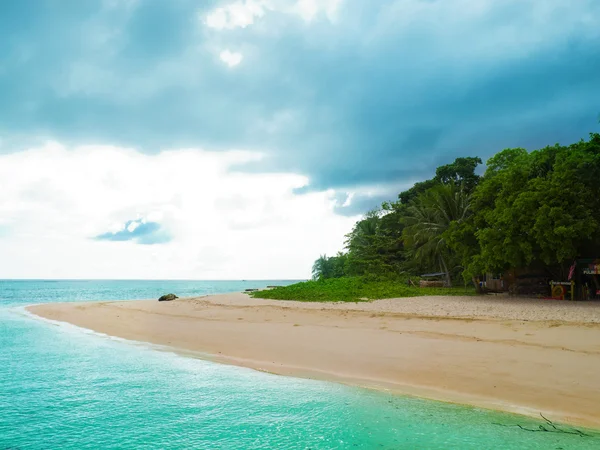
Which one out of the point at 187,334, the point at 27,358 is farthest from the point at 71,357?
the point at 187,334

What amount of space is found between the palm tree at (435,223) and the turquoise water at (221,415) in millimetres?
25841

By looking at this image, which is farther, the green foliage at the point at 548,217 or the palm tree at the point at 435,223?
the palm tree at the point at 435,223

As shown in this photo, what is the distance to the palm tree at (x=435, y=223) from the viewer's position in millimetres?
33156

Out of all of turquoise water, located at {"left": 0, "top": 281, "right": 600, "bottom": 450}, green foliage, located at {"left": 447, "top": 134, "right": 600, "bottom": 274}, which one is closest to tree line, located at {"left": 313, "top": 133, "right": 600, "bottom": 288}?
green foliage, located at {"left": 447, "top": 134, "right": 600, "bottom": 274}

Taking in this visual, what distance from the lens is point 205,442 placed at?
5.46 meters

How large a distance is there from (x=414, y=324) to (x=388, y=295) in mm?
11631

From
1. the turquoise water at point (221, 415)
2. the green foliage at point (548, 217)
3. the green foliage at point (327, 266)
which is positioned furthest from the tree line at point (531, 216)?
the green foliage at point (327, 266)

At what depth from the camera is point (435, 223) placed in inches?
1369

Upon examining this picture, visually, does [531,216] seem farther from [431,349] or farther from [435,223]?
[435,223]

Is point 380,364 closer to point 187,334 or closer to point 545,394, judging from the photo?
point 545,394

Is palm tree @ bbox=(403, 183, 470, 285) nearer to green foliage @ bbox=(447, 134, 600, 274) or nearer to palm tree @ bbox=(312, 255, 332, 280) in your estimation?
green foliage @ bbox=(447, 134, 600, 274)

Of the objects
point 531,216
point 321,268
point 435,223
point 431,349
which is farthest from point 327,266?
point 431,349

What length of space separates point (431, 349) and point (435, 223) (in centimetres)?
2707

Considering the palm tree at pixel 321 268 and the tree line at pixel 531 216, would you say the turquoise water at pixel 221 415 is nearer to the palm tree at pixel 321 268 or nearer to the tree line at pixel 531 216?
the tree line at pixel 531 216
